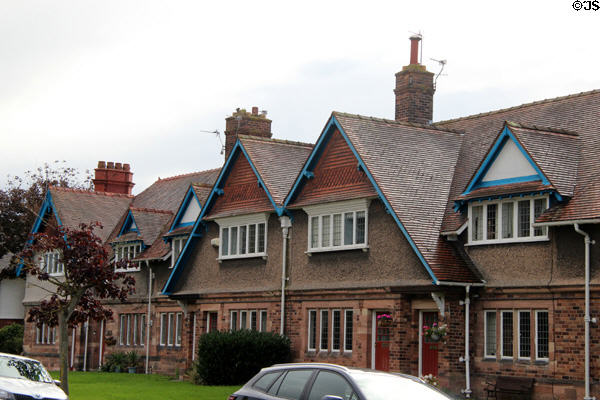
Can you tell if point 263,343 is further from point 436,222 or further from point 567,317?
point 567,317

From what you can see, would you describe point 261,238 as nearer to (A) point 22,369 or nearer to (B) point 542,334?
(B) point 542,334

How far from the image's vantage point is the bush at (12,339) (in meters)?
47.5

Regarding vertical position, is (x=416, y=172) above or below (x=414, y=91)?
below

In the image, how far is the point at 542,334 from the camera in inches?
879

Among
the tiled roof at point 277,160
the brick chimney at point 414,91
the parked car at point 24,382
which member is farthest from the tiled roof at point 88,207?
the parked car at point 24,382

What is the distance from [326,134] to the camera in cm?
2750

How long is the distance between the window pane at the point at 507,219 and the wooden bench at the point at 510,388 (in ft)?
10.9

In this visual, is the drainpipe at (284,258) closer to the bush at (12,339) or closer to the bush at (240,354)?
the bush at (240,354)

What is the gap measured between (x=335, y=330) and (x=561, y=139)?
26.8ft

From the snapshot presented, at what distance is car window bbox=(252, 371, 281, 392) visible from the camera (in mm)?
13102

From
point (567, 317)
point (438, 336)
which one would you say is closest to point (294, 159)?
point (438, 336)

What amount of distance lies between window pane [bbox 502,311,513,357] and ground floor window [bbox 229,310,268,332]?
8632 millimetres

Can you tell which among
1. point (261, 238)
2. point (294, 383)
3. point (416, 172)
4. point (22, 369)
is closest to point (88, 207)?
point (261, 238)

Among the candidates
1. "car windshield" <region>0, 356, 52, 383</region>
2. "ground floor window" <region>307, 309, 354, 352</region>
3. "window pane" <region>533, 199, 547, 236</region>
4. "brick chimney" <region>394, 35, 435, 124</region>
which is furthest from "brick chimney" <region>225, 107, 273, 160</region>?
"car windshield" <region>0, 356, 52, 383</region>
